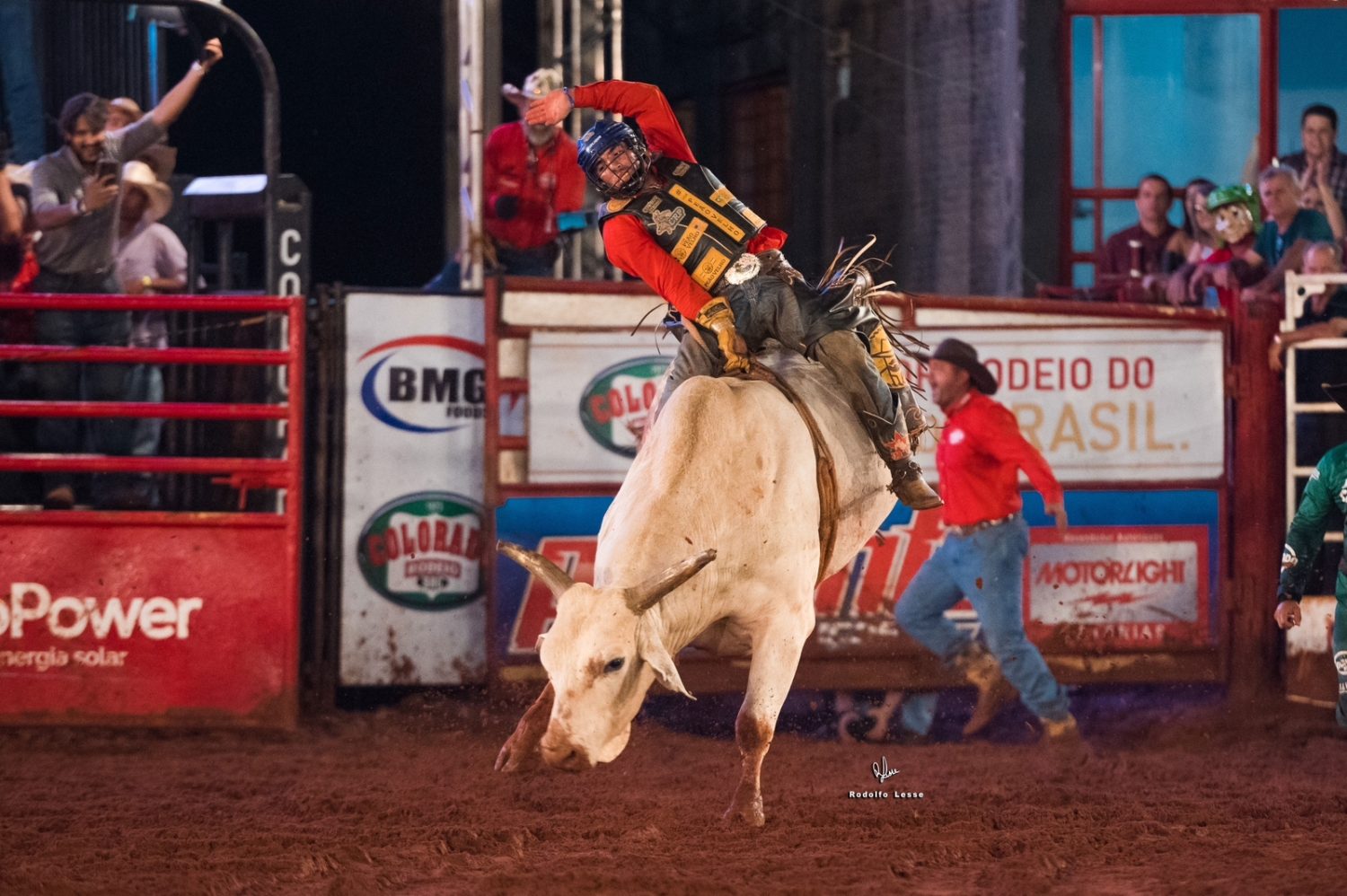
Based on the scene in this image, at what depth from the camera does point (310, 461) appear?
794 cm

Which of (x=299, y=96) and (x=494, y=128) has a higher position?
(x=299, y=96)

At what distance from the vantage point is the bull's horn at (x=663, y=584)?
470 cm

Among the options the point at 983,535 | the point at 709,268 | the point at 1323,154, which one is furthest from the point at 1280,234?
the point at 709,268

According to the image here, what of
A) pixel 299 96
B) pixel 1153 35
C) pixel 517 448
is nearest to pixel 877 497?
pixel 517 448

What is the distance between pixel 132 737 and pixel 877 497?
12.4ft

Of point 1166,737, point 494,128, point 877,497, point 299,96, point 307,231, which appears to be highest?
point 299,96

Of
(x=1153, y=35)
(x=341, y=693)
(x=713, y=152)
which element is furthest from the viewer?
(x=713, y=152)

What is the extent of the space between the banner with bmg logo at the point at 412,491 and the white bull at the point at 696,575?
2512 millimetres

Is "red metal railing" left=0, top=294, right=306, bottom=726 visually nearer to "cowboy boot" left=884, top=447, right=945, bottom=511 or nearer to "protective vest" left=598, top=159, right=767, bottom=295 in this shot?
"protective vest" left=598, top=159, right=767, bottom=295

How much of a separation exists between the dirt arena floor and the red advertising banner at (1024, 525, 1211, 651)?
0.39 metres

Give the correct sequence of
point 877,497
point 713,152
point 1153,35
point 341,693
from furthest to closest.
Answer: point 713,152
point 1153,35
point 341,693
point 877,497

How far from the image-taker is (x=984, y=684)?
25.3 ft

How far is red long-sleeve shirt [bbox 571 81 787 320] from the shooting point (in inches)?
220

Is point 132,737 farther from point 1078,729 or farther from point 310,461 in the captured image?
point 1078,729
